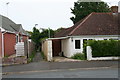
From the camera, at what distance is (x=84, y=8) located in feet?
108

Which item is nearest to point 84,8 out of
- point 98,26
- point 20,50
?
point 98,26

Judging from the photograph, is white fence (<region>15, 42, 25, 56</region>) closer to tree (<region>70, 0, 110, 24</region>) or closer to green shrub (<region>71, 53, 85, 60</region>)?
green shrub (<region>71, 53, 85, 60</region>)

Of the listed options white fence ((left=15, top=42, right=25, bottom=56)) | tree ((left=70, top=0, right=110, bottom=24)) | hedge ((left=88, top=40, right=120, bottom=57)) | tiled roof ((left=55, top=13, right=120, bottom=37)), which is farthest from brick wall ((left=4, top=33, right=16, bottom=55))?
tree ((left=70, top=0, right=110, bottom=24))

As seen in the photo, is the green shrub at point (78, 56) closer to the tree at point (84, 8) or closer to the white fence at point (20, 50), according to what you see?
the white fence at point (20, 50)

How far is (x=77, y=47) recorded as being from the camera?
70.4 feet

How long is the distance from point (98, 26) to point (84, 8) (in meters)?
10.8

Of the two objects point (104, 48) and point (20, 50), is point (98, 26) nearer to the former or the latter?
point (104, 48)

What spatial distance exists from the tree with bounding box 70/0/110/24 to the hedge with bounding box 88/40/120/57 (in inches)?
580

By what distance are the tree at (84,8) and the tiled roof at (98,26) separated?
7837mm

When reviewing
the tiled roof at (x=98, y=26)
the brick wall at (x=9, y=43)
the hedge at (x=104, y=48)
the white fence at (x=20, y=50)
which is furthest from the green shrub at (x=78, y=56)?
the brick wall at (x=9, y=43)

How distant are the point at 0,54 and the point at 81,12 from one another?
674 inches

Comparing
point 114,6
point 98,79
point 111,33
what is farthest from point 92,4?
point 98,79

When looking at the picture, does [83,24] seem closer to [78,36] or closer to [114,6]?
[78,36]

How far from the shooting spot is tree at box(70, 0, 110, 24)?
107 ft
